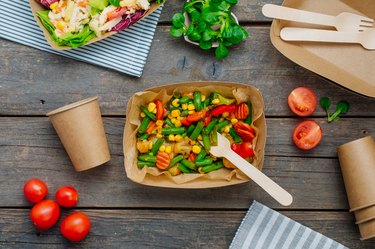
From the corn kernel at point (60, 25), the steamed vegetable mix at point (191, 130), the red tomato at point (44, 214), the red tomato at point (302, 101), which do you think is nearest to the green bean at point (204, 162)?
the steamed vegetable mix at point (191, 130)

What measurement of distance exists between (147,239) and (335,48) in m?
0.86

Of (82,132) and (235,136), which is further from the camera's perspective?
(235,136)

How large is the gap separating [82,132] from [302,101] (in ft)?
2.26

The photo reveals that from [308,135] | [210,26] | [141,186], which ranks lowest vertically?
[141,186]

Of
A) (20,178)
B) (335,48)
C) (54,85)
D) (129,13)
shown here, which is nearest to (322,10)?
(335,48)

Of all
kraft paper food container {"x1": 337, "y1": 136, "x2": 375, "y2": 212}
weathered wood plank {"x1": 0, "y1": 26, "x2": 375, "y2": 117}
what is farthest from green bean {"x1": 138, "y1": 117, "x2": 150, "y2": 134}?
kraft paper food container {"x1": 337, "y1": 136, "x2": 375, "y2": 212}

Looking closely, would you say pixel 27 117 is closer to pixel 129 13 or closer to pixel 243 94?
pixel 129 13

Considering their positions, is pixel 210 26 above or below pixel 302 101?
above

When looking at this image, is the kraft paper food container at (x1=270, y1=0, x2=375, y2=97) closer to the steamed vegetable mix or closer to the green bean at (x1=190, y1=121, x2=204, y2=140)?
the steamed vegetable mix

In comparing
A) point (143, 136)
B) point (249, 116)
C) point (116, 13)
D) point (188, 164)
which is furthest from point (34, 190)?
point (249, 116)

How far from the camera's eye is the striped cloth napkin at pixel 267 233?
1552 millimetres

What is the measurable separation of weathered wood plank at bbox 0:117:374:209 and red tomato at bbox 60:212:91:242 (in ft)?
0.22

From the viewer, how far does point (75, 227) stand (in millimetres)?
1494

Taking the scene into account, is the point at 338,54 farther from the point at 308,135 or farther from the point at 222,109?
the point at 222,109
